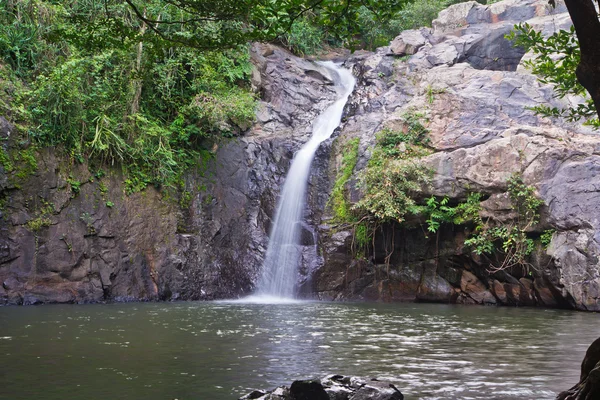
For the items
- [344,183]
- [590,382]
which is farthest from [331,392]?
[344,183]

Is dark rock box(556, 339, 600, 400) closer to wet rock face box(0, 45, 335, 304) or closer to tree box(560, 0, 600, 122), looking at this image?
tree box(560, 0, 600, 122)

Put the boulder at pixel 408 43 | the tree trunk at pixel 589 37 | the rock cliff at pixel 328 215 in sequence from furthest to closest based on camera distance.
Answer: the boulder at pixel 408 43
the rock cliff at pixel 328 215
the tree trunk at pixel 589 37

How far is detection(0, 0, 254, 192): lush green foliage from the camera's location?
15562 mm

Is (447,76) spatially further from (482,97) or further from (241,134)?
(241,134)

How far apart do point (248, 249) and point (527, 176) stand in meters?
8.51

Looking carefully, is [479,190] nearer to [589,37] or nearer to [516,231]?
[516,231]

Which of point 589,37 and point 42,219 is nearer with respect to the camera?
point 589,37

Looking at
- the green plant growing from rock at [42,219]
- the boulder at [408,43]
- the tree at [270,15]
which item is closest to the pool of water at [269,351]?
the green plant growing from rock at [42,219]

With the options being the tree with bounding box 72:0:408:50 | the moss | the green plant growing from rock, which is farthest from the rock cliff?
the tree with bounding box 72:0:408:50

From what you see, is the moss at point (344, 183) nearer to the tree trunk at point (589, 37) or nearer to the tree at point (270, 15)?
the tree at point (270, 15)

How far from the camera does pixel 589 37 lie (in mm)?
4309

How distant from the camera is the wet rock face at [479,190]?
48.5 ft

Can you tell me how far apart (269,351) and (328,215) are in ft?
34.4

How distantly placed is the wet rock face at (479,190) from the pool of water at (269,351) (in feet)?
6.53
